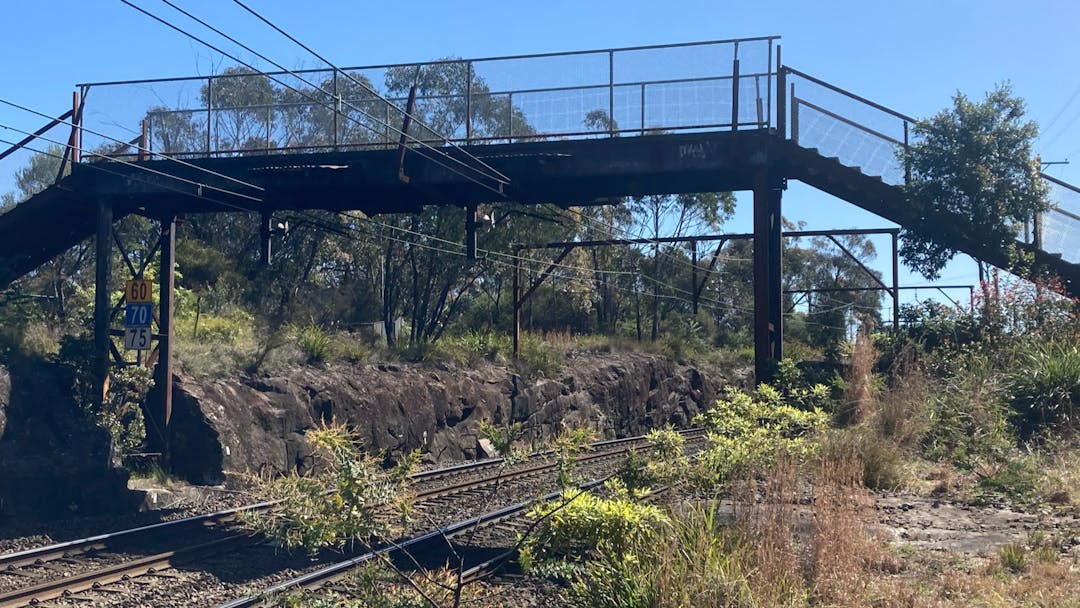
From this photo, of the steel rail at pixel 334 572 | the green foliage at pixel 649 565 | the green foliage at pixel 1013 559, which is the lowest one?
the steel rail at pixel 334 572

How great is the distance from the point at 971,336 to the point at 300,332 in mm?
13671

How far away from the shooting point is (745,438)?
9.05m

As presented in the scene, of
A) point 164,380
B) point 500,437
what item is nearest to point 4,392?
point 164,380

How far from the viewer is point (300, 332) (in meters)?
21.9

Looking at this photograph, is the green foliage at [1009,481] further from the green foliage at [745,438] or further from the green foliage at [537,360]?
the green foliage at [537,360]

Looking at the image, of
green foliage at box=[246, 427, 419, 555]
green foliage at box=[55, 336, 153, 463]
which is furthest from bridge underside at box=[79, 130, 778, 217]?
green foliage at box=[246, 427, 419, 555]

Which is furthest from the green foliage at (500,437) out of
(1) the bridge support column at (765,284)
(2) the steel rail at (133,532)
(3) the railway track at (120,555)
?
(1) the bridge support column at (765,284)

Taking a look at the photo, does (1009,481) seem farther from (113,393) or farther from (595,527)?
(113,393)

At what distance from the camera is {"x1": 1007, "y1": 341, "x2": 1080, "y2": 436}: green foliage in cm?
1330

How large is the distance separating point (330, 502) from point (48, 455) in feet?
38.5

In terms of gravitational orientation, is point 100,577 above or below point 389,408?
below

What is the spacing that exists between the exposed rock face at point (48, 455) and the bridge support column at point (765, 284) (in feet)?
33.4

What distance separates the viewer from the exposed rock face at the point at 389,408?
56.1 ft

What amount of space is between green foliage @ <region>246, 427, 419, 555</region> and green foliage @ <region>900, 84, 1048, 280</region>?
14.6m
